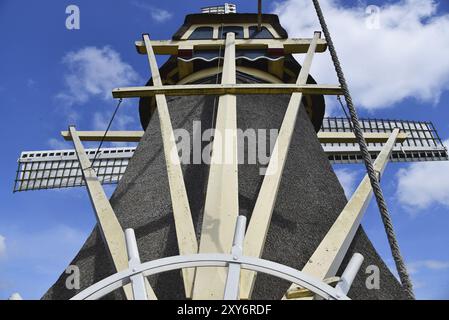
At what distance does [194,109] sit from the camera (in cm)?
462

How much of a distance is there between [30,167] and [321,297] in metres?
10.8

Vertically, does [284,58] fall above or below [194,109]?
above

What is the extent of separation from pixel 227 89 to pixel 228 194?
4.21ft

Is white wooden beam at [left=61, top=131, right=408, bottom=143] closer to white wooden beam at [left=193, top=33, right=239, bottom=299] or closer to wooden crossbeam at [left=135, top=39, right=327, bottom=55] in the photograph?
wooden crossbeam at [left=135, top=39, right=327, bottom=55]

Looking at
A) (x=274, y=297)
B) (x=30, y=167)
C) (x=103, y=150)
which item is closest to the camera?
(x=274, y=297)

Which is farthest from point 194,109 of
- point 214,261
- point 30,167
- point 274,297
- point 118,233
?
point 30,167

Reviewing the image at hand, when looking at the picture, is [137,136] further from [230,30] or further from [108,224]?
[108,224]

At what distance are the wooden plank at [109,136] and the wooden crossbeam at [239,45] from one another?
91cm

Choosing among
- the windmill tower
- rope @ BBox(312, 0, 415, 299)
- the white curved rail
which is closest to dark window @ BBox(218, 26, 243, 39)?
the windmill tower

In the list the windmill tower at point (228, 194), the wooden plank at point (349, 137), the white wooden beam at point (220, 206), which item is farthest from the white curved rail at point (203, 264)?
the wooden plank at point (349, 137)

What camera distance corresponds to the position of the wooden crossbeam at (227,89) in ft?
12.6

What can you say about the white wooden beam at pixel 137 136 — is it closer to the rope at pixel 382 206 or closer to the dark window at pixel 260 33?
the dark window at pixel 260 33

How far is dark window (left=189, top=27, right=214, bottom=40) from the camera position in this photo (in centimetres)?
553

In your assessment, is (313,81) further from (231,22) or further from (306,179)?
(306,179)
